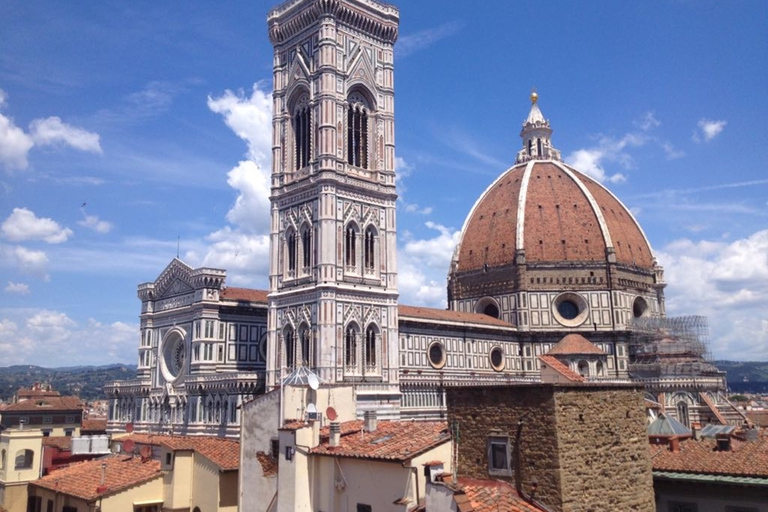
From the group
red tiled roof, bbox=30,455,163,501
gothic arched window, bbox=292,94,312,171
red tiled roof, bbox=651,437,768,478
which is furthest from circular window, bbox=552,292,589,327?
red tiled roof, bbox=30,455,163,501

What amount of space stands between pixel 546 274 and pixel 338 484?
57885 millimetres

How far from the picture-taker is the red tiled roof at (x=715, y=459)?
21.4m

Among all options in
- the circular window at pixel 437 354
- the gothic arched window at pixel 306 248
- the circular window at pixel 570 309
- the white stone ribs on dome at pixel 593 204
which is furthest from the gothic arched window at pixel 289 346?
the white stone ribs on dome at pixel 593 204

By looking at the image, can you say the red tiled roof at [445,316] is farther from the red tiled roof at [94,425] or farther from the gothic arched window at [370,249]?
the red tiled roof at [94,425]

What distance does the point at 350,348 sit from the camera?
1902 inches

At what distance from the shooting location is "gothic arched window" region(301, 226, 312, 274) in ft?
164

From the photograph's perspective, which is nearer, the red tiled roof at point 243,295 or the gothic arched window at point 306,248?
the gothic arched window at point 306,248

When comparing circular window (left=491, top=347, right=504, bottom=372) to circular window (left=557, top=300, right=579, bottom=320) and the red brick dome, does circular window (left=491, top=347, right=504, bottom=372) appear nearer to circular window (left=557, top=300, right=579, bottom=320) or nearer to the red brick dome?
circular window (left=557, top=300, right=579, bottom=320)

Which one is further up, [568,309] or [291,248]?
[291,248]

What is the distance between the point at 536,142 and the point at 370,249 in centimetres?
4406

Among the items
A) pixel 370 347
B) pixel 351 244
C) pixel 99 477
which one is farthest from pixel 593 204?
pixel 99 477

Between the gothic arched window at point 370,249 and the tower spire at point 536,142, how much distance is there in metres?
41.4

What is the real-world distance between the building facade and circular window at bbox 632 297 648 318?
262cm

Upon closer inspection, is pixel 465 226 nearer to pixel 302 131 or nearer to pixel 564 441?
pixel 302 131
